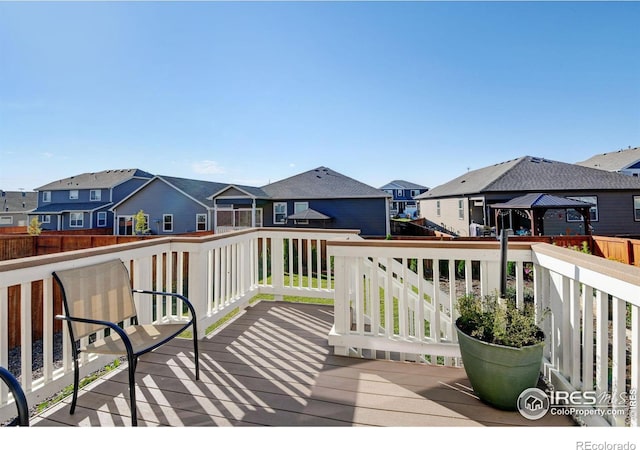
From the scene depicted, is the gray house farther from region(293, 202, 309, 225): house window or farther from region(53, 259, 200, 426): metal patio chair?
region(53, 259, 200, 426): metal patio chair

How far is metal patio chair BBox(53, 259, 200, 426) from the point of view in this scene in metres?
1.63

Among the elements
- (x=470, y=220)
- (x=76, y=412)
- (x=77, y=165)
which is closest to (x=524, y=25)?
(x=76, y=412)

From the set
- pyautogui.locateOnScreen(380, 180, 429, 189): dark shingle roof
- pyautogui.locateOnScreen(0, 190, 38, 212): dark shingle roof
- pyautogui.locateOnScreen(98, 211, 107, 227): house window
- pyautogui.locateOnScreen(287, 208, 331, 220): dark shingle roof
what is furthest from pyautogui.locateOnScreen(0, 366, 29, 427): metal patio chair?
pyautogui.locateOnScreen(380, 180, 429, 189): dark shingle roof

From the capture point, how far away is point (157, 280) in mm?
2725

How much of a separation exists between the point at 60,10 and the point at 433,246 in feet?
15.5

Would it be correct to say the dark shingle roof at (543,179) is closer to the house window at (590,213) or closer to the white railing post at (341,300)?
the house window at (590,213)

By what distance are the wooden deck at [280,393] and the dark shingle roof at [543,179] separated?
46.0 ft

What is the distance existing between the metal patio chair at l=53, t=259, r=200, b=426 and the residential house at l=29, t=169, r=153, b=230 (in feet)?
73.8

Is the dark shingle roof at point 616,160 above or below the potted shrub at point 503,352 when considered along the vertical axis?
above

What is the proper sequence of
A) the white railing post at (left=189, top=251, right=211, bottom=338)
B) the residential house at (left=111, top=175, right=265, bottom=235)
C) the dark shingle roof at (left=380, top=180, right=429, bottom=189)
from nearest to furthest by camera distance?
the white railing post at (left=189, top=251, right=211, bottom=338) → the residential house at (left=111, top=175, right=265, bottom=235) → the dark shingle roof at (left=380, top=180, right=429, bottom=189)

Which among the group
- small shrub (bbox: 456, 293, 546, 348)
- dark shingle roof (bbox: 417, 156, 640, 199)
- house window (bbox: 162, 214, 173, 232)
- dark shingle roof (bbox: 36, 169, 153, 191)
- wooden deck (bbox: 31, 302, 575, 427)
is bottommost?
wooden deck (bbox: 31, 302, 575, 427)

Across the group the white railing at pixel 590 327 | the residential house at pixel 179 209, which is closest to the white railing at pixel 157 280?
the white railing at pixel 590 327

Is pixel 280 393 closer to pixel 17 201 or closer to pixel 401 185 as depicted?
pixel 17 201

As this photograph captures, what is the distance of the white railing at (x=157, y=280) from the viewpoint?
1639 mm
